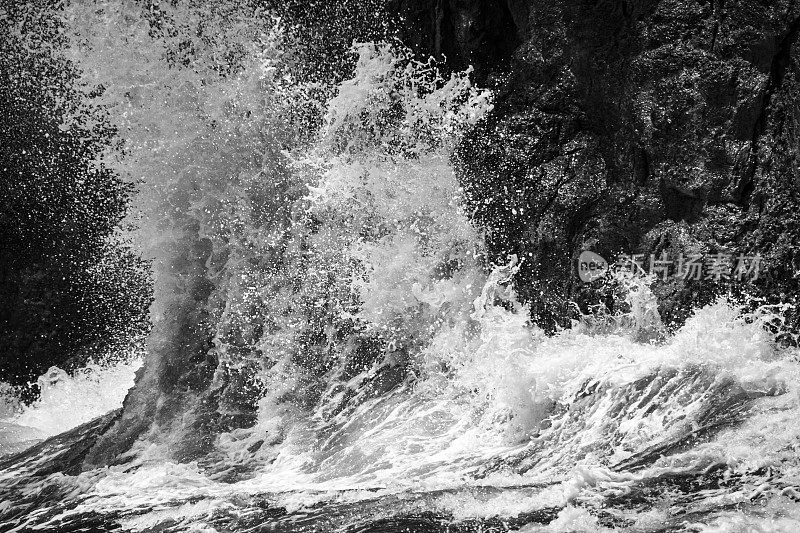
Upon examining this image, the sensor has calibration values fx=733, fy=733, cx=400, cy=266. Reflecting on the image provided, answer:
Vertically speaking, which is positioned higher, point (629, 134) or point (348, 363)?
point (629, 134)

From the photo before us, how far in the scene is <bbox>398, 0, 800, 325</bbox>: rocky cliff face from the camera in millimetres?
4773

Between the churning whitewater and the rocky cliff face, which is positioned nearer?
the churning whitewater

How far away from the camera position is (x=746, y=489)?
3.16 metres

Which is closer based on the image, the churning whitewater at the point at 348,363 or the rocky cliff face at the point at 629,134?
the churning whitewater at the point at 348,363

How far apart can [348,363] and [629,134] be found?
272 centimetres

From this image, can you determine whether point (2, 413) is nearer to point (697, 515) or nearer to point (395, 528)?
point (395, 528)

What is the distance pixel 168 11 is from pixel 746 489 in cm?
560

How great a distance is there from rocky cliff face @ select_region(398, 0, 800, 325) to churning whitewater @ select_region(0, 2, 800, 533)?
23 centimetres

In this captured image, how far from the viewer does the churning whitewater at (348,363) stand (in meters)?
3.62

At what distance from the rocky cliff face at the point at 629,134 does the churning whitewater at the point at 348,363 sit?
231 mm

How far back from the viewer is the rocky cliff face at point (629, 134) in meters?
4.77

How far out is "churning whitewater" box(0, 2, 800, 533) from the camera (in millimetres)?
3623

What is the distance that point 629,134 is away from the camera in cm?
525

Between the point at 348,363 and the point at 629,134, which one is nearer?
the point at 629,134
